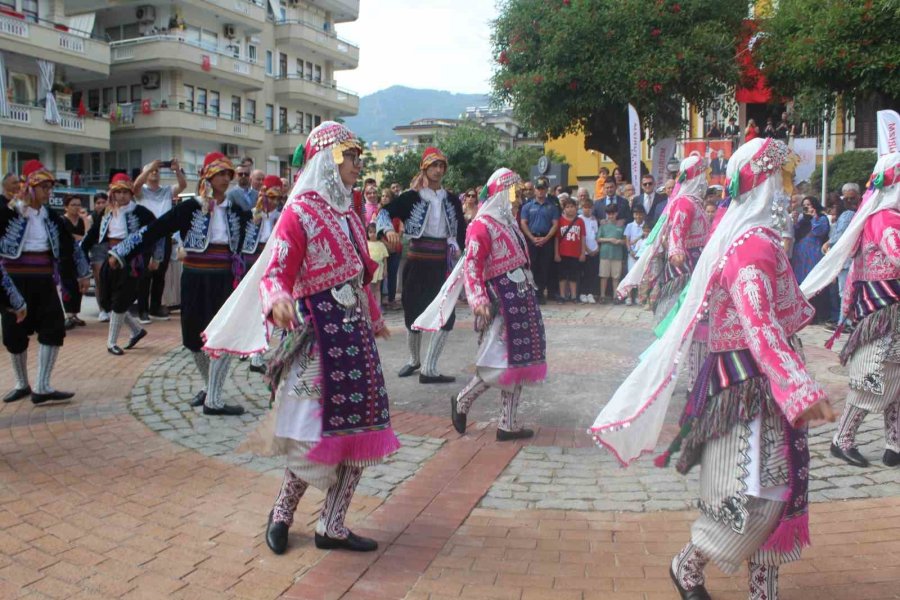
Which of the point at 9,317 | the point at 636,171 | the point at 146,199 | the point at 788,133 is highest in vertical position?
the point at 788,133

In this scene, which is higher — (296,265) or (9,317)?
(296,265)

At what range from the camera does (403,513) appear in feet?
14.4

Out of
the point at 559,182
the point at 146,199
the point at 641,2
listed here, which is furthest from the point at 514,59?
the point at 146,199

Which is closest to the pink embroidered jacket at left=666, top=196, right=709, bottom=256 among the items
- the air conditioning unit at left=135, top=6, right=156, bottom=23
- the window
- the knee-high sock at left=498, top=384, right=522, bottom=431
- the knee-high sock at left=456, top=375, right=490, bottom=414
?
the knee-high sock at left=498, top=384, right=522, bottom=431

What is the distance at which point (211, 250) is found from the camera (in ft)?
21.7

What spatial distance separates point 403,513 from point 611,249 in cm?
1014

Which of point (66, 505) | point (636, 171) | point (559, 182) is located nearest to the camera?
point (66, 505)

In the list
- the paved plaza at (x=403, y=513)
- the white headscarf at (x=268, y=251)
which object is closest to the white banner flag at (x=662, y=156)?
the paved plaza at (x=403, y=513)

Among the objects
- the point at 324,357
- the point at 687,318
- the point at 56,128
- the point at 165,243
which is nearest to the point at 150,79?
the point at 56,128

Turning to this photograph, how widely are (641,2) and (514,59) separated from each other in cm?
434

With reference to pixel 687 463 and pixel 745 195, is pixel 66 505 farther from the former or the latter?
pixel 745 195

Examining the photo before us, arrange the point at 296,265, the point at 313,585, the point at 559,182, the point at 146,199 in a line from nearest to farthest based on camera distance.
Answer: the point at 313,585 → the point at 296,265 → the point at 146,199 → the point at 559,182

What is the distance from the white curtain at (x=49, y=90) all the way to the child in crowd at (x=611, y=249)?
2571 cm

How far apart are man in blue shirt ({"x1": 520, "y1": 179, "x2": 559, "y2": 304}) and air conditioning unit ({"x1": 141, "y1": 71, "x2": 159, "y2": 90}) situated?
2974cm
